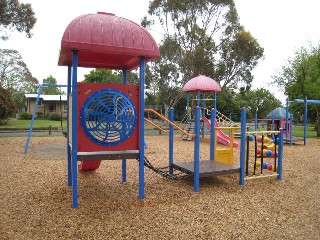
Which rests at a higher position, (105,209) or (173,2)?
(173,2)

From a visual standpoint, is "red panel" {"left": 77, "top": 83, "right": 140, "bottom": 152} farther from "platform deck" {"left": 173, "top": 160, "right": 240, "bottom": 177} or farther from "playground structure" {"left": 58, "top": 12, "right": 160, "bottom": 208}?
"platform deck" {"left": 173, "top": 160, "right": 240, "bottom": 177}

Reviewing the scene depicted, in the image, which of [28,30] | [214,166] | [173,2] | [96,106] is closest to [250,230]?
[214,166]

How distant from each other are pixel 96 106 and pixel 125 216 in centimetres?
185

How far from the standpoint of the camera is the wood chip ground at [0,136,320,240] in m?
3.77

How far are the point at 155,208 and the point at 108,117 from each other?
168 centimetres

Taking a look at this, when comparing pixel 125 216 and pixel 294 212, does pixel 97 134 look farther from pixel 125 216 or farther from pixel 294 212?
pixel 294 212

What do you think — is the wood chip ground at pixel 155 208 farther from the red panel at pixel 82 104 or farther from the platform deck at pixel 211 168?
the red panel at pixel 82 104

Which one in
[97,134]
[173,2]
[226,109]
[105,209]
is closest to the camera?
[105,209]

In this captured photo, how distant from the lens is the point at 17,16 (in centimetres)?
1620

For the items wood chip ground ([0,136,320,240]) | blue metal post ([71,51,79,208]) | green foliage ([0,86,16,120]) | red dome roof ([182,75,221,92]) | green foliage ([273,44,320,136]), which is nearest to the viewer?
wood chip ground ([0,136,320,240])

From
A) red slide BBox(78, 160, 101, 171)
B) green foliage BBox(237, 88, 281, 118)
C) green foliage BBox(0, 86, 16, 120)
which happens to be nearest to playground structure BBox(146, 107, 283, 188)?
red slide BBox(78, 160, 101, 171)

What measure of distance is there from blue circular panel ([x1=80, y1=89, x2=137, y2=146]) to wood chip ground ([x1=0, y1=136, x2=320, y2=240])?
3.75 feet

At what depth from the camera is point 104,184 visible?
6129 mm

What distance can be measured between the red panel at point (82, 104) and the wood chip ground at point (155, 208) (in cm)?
93
